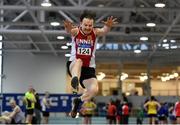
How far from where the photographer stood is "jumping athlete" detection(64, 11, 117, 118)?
770 centimetres

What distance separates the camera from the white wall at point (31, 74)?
39281mm

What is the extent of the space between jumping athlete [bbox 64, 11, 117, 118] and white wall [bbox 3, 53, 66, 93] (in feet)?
103

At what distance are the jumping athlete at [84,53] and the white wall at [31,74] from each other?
31310 mm

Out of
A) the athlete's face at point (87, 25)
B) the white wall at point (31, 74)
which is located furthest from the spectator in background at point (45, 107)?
the athlete's face at point (87, 25)

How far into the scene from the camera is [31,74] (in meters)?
39.7

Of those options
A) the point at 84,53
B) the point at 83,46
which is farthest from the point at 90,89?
the point at 83,46

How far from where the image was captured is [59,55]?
40.7 metres

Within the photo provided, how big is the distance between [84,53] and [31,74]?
1273 inches

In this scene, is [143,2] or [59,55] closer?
[143,2]

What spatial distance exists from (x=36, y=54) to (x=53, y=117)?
7424mm

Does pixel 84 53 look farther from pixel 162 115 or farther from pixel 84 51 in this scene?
pixel 162 115

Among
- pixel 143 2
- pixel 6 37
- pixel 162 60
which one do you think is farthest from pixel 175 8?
pixel 162 60

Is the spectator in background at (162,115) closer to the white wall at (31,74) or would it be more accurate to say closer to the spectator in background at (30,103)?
the spectator in background at (30,103)

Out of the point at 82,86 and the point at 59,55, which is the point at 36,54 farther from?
the point at 82,86
